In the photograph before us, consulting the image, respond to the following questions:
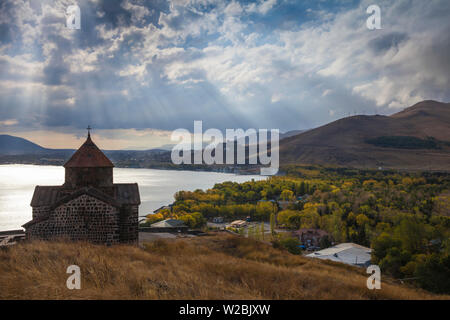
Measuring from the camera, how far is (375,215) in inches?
1508

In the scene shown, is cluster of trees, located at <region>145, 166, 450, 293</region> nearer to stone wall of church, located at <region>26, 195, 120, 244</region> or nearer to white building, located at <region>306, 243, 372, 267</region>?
white building, located at <region>306, 243, 372, 267</region>

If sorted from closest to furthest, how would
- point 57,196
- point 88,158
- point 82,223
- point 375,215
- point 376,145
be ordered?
1. point 82,223
2. point 88,158
3. point 57,196
4. point 375,215
5. point 376,145

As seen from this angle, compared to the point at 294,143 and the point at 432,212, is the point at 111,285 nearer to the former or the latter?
the point at 432,212

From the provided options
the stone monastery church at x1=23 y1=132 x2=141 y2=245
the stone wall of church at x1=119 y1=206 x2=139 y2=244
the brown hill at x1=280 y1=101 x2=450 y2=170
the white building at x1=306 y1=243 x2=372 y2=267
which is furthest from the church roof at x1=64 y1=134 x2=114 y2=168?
the brown hill at x1=280 y1=101 x2=450 y2=170

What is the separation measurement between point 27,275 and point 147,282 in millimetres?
2265

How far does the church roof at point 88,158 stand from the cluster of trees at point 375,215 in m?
16.2

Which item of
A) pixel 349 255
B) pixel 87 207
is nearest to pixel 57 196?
pixel 87 207

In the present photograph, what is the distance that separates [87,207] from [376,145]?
148 metres

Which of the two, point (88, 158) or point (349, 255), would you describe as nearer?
point (88, 158)

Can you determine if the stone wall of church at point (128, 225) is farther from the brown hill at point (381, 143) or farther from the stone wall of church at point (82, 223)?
the brown hill at point (381, 143)

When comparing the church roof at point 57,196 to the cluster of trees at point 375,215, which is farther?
the cluster of trees at point 375,215

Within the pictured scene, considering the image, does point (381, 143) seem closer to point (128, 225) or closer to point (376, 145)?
point (376, 145)

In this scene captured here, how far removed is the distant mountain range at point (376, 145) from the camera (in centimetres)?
11825

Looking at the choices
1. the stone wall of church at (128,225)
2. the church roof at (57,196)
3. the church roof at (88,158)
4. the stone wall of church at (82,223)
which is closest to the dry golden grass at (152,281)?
the stone wall of church at (82,223)
